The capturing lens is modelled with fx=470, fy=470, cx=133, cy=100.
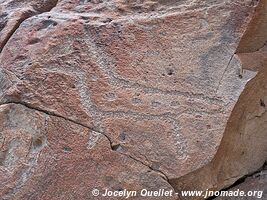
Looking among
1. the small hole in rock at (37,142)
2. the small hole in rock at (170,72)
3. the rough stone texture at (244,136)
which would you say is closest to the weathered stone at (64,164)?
the small hole in rock at (37,142)

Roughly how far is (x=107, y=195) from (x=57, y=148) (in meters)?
0.23

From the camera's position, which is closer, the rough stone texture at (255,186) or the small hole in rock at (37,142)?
the small hole in rock at (37,142)

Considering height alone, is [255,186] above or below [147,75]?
below

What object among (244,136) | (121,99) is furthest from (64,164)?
(244,136)

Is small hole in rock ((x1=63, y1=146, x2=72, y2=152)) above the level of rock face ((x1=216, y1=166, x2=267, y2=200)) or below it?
above

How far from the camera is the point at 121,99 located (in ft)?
5.22

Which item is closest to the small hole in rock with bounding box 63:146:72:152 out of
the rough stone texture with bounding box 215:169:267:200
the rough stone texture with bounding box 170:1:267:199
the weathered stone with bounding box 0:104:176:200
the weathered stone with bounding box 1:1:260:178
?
→ the weathered stone with bounding box 0:104:176:200

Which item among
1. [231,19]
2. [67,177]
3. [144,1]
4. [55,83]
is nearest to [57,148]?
[67,177]

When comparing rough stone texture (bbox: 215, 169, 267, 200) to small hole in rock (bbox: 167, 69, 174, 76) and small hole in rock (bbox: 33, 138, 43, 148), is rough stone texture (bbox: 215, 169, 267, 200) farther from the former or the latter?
small hole in rock (bbox: 33, 138, 43, 148)

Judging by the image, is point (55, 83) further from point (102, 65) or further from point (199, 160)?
point (199, 160)

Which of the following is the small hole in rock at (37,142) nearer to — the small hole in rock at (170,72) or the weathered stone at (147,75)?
the weathered stone at (147,75)

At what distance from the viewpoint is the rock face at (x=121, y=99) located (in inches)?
61.7

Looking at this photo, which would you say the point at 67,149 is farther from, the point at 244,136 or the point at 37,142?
the point at 244,136

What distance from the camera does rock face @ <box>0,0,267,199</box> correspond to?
1568mm
